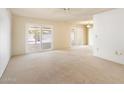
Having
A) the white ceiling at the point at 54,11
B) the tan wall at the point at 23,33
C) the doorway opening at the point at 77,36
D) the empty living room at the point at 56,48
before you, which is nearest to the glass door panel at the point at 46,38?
the empty living room at the point at 56,48

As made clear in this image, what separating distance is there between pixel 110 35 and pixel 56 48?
15.0ft

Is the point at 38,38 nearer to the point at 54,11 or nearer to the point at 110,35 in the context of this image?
the point at 54,11

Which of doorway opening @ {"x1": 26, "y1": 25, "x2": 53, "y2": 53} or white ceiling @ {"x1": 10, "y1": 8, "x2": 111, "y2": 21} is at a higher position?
white ceiling @ {"x1": 10, "y1": 8, "x2": 111, "y2": 21}

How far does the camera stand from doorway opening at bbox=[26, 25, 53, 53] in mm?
7505

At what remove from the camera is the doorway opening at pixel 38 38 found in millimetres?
7505

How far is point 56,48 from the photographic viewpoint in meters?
9.05

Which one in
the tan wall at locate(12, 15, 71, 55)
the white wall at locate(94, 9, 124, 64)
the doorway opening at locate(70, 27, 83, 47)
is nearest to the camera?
the white wall at locate(94, 9, 124, 64)

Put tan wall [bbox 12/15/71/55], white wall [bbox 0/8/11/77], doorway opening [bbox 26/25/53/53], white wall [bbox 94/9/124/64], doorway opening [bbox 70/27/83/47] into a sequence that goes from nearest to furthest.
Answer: white wall [bbox 0/8/11/77]
white wall [bbox 94/9/124/64]
tan wall [bbox 12/15/71/55]
doorway opening [bbox 26/25/53/53]
doorway opening [bbox 70/27/83/47]

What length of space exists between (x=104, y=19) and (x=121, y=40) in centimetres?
132

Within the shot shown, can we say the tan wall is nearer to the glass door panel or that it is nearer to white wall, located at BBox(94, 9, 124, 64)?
the glass door panel

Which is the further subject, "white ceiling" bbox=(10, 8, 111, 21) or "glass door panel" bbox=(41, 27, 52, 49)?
"glass door panel" bbox=(41, 27, 52, 49)

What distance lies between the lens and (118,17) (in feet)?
15.6

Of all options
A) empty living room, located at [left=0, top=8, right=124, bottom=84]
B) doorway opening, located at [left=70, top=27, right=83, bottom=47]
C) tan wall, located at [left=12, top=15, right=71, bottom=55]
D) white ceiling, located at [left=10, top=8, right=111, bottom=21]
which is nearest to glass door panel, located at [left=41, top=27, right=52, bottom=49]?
empty living room, located at [left=0, top=8, right=124, bottom=84]

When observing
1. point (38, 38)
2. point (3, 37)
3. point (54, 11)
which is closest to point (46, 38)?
point (38, 38)
